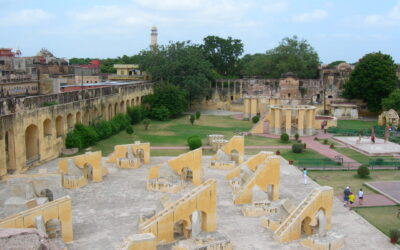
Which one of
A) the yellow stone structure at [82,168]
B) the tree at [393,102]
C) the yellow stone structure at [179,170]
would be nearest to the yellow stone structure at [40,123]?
the yellow stone structure at [82,168]

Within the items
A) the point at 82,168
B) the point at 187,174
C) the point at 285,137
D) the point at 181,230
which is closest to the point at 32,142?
the point at 82,168

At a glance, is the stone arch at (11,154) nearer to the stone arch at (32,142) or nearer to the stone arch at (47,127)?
the stone arch at (32,142)

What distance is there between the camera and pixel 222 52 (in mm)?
67938

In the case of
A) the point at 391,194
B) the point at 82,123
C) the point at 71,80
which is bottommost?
the point at 391,194

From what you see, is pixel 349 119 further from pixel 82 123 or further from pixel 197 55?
pixel 82 123

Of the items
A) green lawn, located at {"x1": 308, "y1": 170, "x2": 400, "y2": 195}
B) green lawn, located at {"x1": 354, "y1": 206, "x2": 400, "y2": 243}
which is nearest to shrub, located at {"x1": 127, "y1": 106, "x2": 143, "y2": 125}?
green lawn, located at {"x1": 308, "y1": 170, "x2": 400, "y2": 195}

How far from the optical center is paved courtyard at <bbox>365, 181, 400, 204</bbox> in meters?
20.8

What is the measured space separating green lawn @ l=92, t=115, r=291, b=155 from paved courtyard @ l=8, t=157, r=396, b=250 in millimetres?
9487

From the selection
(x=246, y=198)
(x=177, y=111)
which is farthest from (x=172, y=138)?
(x=246, y=198)

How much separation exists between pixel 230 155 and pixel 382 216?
35.9ft

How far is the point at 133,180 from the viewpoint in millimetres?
23141

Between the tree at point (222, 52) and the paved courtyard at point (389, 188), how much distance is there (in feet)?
153

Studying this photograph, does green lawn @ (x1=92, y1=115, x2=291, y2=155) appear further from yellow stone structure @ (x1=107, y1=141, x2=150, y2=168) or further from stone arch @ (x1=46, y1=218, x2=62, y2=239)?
stone arch @ (x1=46, y1=218, x2=62, y2=239)

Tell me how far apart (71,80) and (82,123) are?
24.1 metres
